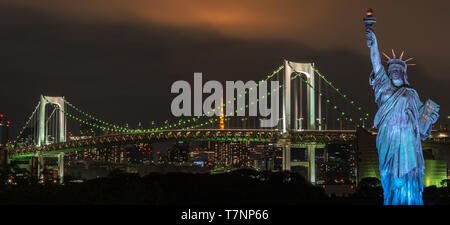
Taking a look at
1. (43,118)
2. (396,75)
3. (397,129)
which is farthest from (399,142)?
(43,118)

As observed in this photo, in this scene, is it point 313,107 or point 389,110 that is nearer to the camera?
point 389,110

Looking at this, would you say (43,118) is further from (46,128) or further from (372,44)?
(372,44)
